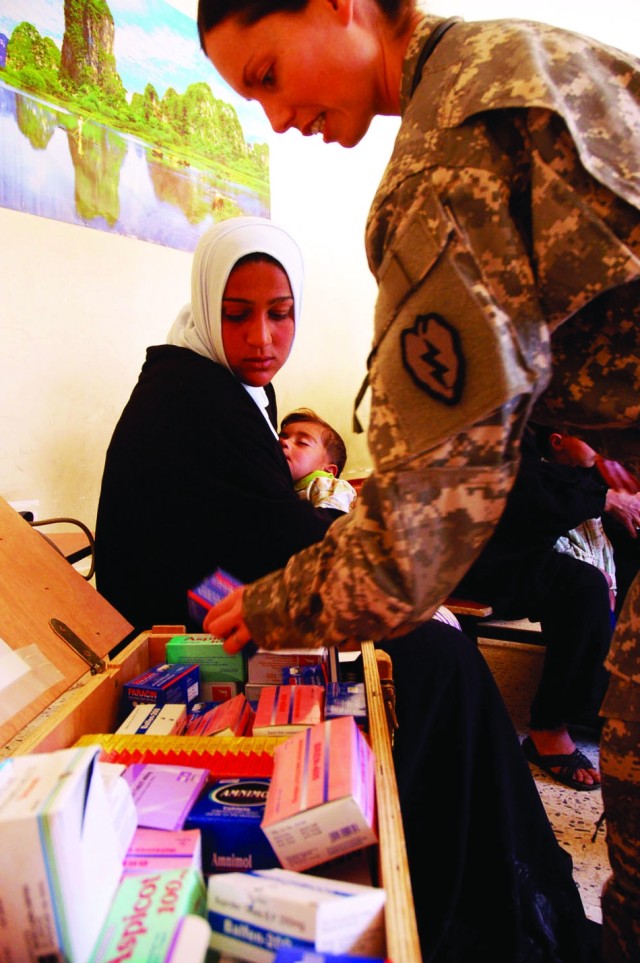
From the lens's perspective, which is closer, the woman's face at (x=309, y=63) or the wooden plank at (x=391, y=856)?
the wooden plank at (x=391, y=856)

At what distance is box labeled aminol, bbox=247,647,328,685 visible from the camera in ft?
3.01

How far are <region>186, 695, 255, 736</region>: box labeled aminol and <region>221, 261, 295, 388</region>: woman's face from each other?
0.85 meters

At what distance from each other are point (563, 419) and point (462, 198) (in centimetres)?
27

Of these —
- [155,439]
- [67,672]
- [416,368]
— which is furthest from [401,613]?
[155,439]

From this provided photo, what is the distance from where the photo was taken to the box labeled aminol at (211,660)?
94 cm

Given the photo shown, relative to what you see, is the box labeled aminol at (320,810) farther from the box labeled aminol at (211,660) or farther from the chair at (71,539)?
the chair at (71,539)

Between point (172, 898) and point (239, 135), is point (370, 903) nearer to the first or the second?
point (172, 898)

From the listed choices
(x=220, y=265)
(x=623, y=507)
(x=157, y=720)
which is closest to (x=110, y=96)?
(x=220, y=265)

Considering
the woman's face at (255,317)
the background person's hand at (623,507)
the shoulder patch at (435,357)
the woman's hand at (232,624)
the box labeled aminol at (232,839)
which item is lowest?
the box labeled aminol at (232,839)

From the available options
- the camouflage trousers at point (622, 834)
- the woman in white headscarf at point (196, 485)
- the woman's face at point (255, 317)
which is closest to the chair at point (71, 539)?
the woman in white headscarf at point (196, 485)

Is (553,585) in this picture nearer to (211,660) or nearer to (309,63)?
(211,660)

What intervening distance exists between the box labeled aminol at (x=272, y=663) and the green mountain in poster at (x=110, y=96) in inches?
63.6

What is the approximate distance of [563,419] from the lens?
680mm

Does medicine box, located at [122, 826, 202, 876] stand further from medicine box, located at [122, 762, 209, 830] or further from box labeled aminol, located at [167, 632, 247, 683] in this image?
box labeled aminol, located at [167, 632, 247, 683]
